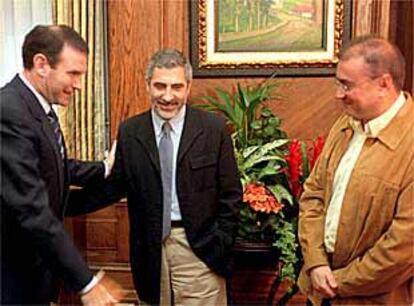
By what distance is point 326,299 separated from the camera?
7.11 ft

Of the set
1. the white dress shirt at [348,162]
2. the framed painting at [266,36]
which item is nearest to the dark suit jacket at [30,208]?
the white dress shirt at [348,162]

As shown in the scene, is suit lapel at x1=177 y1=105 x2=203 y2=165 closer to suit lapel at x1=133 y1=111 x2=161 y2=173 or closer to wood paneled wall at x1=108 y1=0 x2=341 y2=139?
suit lapel at x1=133 y1=111 x2=161 y2=173

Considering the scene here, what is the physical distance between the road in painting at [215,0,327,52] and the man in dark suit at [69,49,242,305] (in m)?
1.09

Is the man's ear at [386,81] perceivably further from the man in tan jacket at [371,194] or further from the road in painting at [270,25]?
the road in painting at [270,25]

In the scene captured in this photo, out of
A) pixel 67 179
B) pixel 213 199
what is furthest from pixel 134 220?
pixel 67 179

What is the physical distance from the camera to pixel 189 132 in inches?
103

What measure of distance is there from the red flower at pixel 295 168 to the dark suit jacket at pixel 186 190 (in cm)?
61

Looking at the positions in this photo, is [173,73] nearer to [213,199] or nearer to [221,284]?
[213,199]

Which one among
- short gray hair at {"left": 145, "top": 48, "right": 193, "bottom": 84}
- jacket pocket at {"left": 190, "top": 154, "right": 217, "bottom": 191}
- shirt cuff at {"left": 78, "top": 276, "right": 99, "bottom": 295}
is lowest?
shirt cuff at {"left": 78, "top": 276, "right": 99, "bottom": 295}

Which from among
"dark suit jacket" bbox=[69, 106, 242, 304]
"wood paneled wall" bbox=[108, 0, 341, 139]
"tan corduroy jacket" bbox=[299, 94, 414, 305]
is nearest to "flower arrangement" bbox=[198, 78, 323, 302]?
"wood paneled wall" bbox=[108, 0, 341, 139]

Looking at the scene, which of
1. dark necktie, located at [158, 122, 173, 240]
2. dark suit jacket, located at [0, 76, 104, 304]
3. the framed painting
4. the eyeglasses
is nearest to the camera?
dark suit jacket, located at [0, 76, 104, 304]

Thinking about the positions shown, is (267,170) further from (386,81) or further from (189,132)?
(386,81)

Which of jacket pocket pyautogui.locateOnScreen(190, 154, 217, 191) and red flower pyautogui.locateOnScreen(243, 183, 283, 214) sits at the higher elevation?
jacket pocket pyautogui.locateOnScreen(190, 154, 217, 191)

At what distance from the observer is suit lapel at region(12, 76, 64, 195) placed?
192 centimetres
